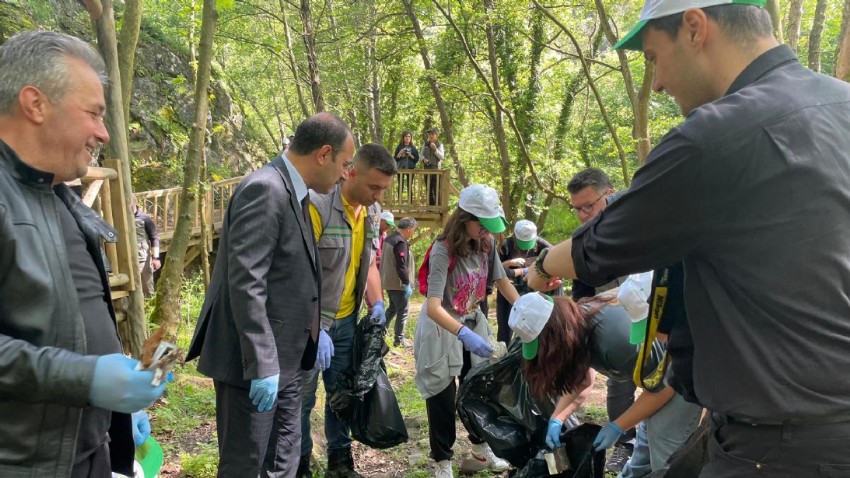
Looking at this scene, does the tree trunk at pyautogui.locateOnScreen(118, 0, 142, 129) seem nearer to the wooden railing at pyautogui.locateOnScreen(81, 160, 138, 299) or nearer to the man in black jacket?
the wooden railing at pyautogui.locateOnScreen(81, 160, 138, 299)

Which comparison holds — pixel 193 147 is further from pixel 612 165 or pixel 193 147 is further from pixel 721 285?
pixel 612 165

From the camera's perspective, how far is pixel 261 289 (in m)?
2.55

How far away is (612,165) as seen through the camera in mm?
22766

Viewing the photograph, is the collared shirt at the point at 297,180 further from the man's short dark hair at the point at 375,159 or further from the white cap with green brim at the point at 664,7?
the white cap with green brim at the point at 664,7

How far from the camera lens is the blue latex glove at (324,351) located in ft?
11.6

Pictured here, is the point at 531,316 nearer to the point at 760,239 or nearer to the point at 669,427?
the point at 669,427

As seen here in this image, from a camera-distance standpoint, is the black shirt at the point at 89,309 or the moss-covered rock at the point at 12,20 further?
the moss-covered rock at the point at 12,20

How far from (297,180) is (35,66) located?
4.88 ft

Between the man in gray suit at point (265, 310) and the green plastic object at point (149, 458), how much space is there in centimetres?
39

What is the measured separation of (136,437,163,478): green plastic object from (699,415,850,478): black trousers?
6.47 ft

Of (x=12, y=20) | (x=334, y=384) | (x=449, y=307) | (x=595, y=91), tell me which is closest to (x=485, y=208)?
(x=449, y=307)

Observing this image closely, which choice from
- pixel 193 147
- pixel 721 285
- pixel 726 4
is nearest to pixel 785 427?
pixel 721 285

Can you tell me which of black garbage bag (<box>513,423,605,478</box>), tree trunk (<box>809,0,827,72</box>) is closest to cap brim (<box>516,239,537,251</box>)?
black garbage bag (<box>513,423,605,478</box>)

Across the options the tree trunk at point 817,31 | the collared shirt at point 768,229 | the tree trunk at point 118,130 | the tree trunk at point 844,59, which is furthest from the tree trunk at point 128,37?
the tree trunk at point 817,31
